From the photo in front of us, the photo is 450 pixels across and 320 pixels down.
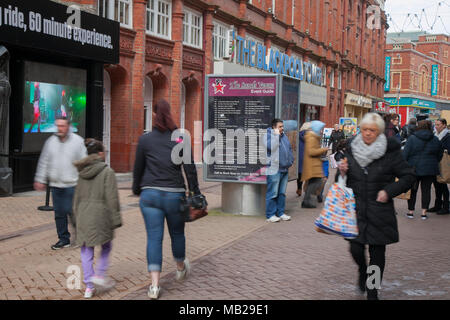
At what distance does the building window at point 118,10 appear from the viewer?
16672 mm

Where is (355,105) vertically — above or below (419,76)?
below

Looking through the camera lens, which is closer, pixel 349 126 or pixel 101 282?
pixel 101 282

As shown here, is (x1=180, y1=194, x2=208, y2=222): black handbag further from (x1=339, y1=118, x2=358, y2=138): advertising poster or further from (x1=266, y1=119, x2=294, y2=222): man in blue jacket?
(x1=339, y1=118, x2=358, y2=138): advertising poster

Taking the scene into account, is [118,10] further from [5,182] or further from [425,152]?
[425,152]

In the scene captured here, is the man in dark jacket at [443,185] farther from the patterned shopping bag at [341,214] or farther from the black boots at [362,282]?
the patterned shopping bag at [341,214]

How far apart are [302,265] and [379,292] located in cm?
125

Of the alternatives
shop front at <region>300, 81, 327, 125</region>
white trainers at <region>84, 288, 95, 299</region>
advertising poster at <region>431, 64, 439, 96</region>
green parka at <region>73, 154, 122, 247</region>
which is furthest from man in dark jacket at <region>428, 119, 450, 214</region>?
advertising poster at <region>431, 64, 439, 96</region>

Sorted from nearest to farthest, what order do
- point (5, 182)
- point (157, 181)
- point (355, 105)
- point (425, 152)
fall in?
point (157, 181) → point (425, 152) → point (5, 182) → point (355, 105)

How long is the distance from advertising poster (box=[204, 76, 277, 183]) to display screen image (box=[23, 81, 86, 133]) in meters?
5.17

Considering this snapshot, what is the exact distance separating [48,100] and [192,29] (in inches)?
346

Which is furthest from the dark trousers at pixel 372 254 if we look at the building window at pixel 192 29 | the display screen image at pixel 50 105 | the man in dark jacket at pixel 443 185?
the building window at pixel 192 29

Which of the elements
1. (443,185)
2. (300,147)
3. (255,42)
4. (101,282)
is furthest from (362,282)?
(255,42)

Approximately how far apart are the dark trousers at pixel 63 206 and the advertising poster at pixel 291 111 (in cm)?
441

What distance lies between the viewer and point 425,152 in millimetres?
10453
